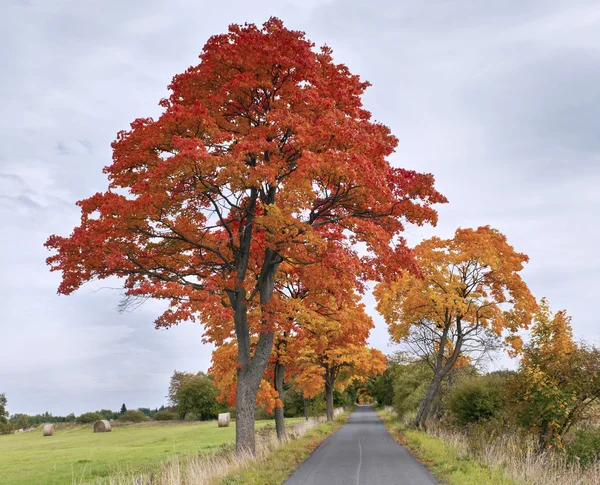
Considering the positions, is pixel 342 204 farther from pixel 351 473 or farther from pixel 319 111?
pixel 351 473

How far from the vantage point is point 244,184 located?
14.1m

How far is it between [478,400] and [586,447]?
7198 millimetres

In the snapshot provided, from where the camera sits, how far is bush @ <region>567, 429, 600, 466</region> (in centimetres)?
1662

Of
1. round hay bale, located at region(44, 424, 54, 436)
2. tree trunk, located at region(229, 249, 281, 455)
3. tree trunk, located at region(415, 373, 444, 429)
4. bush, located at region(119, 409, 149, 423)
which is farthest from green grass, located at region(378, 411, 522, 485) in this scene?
bush, located at region(119, 409, 149, 423)

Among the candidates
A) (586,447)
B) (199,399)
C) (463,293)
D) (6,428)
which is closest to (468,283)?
(463,293)

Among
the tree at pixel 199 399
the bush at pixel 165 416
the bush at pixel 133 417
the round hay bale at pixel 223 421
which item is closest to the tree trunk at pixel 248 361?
the round hay bale at pixel 223 421

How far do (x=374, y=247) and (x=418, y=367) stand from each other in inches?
1196

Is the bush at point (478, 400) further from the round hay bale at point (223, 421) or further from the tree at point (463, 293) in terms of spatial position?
the round hay bale at point (223, 421)

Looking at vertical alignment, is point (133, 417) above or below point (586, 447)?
below

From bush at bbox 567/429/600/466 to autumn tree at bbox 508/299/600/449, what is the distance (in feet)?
1.42

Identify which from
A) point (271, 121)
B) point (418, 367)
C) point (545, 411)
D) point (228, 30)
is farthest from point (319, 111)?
point (418, 367)

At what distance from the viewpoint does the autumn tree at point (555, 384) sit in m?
17.4

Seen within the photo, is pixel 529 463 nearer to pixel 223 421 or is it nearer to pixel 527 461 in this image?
pixel 527 461

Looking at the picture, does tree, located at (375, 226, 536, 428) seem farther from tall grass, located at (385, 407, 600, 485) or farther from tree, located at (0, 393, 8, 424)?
tree, located at (0, 393, 8, 424)
